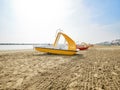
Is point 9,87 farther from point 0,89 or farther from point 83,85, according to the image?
point 83,85

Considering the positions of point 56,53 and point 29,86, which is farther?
point 56,53

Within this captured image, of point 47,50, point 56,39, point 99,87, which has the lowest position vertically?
point 99,87

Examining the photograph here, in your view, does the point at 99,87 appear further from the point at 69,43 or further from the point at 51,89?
the point at 69,43

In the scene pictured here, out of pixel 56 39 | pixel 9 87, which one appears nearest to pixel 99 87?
pixel 9 87

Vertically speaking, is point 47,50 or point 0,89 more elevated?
point 47,50

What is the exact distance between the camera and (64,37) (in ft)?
49.5

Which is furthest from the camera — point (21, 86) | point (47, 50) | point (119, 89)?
point (47, 50)

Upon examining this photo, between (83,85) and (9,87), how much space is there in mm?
2337

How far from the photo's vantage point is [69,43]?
1501cm

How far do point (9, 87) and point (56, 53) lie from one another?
35.6 feet

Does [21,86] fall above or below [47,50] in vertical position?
below

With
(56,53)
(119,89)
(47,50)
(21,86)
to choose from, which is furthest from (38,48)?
(119,89)

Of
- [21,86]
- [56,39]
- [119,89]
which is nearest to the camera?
[119,89]

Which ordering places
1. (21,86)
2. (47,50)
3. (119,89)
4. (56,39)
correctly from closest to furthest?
1. (119,89)
2. (21,86)
3. (47,50)
4. (56,39)
